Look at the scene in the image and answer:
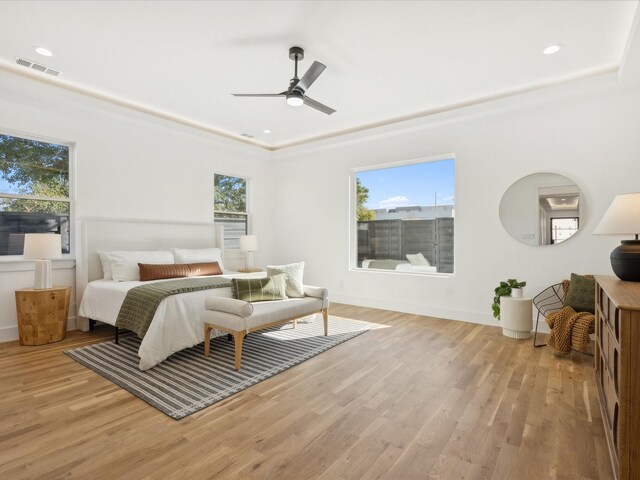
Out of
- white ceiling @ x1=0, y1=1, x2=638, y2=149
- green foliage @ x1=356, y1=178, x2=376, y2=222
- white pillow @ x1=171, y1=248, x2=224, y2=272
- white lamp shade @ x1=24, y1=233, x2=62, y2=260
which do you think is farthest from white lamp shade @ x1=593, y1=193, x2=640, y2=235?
white lamp shade @ x1=24, y1=233, x2=62, y2=260

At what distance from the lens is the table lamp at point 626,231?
2.17m

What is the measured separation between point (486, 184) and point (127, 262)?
4.71 m

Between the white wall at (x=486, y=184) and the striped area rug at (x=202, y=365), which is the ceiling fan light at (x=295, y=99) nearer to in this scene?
the white wall at (x=486, y=184)

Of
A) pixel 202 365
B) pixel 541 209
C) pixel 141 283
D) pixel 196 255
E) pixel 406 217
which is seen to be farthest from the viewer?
pixel 406 217

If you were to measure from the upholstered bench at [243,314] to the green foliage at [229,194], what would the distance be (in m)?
3.00

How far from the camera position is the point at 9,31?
295 cm

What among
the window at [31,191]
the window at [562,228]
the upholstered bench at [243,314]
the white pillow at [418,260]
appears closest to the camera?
the upholstered bench at [243,314]

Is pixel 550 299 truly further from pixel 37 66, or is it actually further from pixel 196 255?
pixel 37 66

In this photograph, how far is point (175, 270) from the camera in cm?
446

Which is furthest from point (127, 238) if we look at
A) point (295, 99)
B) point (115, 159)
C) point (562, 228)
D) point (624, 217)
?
point (562, 228)

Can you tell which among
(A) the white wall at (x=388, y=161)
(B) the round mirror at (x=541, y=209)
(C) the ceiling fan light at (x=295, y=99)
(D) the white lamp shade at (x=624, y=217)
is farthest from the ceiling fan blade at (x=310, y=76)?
(B) the round mirror at (x=541, y=209)

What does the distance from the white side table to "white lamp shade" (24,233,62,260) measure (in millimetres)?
5054

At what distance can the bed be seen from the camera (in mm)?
3119

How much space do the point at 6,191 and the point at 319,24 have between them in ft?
12.7
